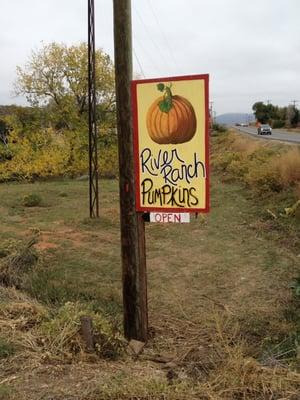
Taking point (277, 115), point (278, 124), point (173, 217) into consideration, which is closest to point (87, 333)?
point (173, 217)

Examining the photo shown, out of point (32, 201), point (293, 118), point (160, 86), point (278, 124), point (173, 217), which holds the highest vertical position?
point (293, 118)

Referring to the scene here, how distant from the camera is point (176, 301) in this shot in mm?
6602

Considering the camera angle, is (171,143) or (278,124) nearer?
(171,143)

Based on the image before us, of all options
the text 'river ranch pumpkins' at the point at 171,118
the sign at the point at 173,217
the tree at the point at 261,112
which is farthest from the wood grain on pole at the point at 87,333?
the tree at the point at 261,112

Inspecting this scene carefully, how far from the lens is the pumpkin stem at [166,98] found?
14.4 ft

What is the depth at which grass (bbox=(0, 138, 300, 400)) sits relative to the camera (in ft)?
10.9

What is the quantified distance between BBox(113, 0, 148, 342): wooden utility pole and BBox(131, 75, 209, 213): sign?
9cm

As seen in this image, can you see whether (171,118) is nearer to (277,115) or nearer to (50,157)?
(50,157)

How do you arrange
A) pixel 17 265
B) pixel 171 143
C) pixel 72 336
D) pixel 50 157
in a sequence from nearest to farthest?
pixel 72 336 → pixel 171 143 → pixel 17 265 → pixel 50 157

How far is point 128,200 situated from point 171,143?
725 millimetres

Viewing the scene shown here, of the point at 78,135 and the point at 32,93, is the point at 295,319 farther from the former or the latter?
the point at 32,93

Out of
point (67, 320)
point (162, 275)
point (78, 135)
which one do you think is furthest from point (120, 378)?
point (78, 135)

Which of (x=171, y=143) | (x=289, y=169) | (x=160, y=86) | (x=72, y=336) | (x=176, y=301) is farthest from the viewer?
(x=289, y=169)

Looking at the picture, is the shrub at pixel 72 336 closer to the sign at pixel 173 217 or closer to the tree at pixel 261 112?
the sign at pixel 173 217
